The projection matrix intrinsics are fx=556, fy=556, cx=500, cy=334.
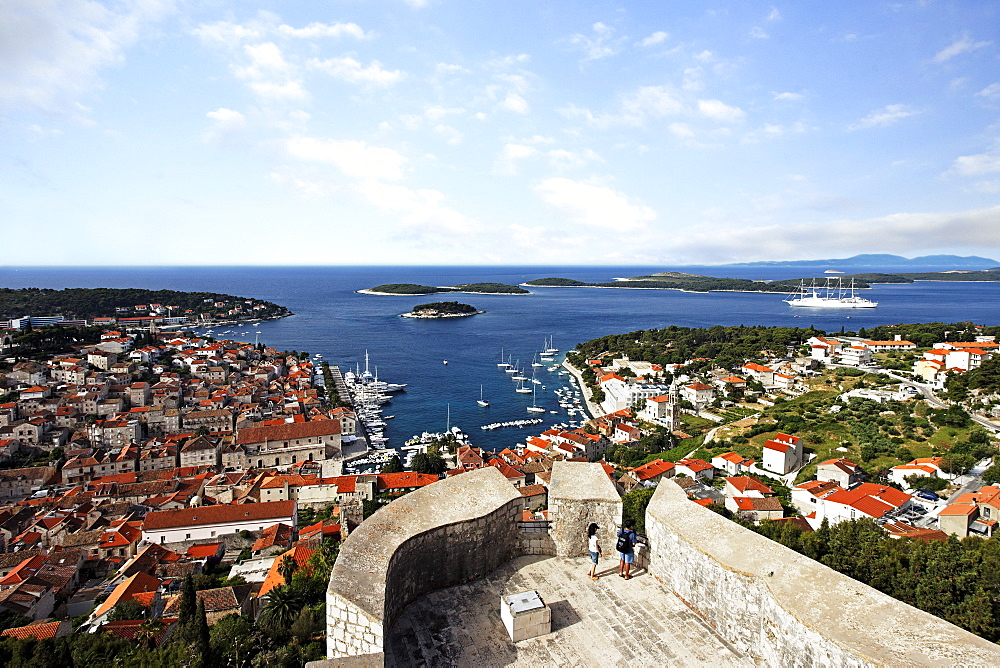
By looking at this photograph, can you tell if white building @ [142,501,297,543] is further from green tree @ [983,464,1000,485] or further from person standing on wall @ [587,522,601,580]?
green tree @ [983,464,1000,485]

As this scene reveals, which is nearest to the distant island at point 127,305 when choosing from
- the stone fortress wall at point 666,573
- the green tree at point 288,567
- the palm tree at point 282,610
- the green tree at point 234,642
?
the green tree at point 288,567

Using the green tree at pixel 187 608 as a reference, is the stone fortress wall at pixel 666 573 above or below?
above

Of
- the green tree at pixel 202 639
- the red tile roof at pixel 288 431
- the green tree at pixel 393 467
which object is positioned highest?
the green tree at pixel 202 639

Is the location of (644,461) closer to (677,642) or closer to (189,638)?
(189,638)

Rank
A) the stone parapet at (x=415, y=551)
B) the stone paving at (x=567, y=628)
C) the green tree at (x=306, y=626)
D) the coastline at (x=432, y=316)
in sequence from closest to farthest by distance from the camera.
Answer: the stone parapet at (x=415, y=551) < the stone paving at (x=567, y=628) < the green tree at (x=306, y=626) < the coastline at (x=432, y=316)

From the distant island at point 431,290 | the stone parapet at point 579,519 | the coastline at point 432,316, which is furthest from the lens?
the distant island at point 431,290

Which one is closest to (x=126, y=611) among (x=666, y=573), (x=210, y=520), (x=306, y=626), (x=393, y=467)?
(x=210, y=520)

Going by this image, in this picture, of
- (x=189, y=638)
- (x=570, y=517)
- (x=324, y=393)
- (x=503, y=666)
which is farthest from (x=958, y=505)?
(x=324, y=393)

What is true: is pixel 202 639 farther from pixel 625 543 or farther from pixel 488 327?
pixel 488 327

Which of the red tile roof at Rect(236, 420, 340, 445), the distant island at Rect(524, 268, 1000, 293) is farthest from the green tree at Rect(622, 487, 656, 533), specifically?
the distant island at Rect(524, 268, 1000, 293)

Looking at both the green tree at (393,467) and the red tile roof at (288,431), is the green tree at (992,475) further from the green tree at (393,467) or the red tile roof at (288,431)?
the red tile roof at (288,431)
